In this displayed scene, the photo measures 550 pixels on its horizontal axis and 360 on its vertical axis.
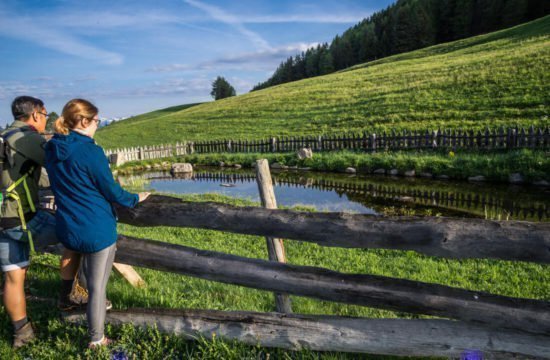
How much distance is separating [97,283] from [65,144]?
4.26ft

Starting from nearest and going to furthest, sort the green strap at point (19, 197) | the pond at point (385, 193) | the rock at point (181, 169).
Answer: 1. the green strap at point (19, 197)
2. the pond at point (385, 193)
3. the rock at point (181, 169)

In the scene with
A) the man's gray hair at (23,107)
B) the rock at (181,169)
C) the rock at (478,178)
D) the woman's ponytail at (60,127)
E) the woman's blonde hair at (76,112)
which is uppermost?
the man's gray hair at (23,107)

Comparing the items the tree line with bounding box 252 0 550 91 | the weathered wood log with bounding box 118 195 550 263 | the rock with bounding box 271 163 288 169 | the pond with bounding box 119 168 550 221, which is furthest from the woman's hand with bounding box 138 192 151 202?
the tree line with bounding box 252 0 550 91

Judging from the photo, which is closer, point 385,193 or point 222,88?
point 385,193

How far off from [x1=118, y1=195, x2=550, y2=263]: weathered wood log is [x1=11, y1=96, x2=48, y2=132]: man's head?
1.16 meters

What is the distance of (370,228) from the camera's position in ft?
11.0

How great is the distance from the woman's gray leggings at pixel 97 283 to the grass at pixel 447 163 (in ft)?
49.9

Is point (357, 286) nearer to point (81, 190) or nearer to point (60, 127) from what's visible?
point (81, 190)

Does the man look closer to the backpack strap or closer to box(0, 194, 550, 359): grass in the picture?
the backpack strap

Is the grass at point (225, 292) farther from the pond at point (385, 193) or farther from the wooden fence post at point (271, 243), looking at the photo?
the pond at point (385, 193)

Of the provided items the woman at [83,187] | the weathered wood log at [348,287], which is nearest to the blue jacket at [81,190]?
the woman at [83,187]

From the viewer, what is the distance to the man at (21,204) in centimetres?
366

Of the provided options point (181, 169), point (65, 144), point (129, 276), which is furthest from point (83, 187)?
point (181, 169)

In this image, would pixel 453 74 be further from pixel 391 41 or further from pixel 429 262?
pixel 391 41
